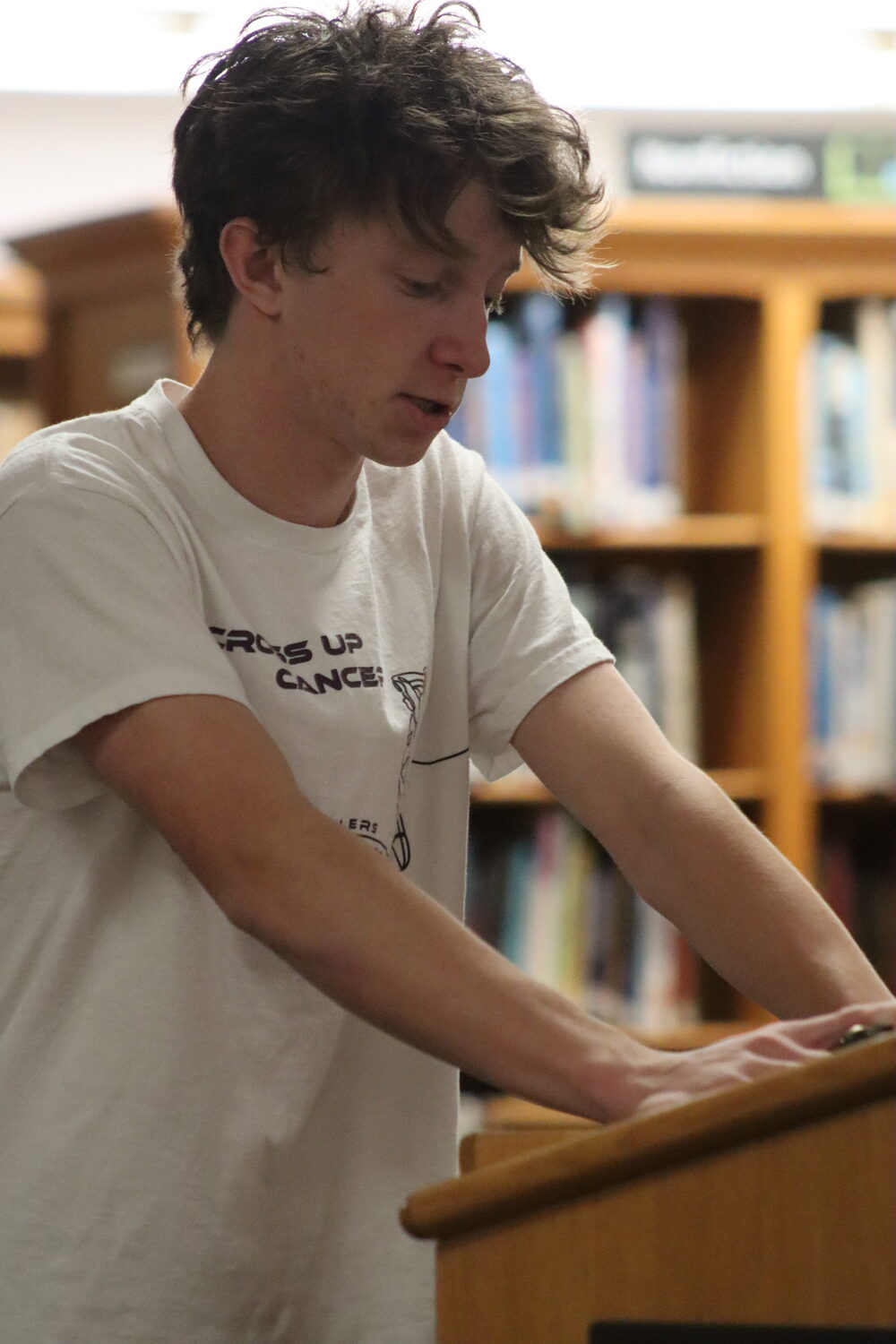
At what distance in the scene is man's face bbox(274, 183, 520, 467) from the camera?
1.09 meters

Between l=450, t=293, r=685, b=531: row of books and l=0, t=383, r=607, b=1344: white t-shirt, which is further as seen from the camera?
l=450, t=293, r=685, b=531: row of books

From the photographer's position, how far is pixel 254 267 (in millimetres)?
1166

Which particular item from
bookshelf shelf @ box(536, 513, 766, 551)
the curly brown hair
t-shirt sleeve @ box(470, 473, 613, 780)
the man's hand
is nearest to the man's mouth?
the curly brown hair

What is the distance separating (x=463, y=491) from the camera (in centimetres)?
134

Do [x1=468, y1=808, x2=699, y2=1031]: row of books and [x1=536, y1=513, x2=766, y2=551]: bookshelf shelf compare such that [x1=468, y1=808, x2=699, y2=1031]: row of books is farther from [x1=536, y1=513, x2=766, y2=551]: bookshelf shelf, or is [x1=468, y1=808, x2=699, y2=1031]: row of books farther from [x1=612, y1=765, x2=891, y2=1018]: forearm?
[x1=612, y1=765, x2=891, y2=1018]: forearm

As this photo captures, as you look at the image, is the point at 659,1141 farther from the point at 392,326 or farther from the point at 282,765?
the point at 392,326

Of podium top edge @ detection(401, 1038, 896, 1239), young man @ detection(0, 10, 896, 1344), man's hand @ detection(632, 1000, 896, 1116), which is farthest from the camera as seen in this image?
young man @ detection(0, 10, 896, 1344)

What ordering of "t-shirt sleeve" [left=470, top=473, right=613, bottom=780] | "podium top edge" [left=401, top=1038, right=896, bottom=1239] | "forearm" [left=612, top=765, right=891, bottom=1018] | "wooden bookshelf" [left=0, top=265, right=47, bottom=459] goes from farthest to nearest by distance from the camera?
1. "wooden bookshelf" [left=0, top=265, right=47, bottom=459]
2. "t-shirt sleeve" [left=470, top=473, right=613, bottom=780]
3. "forearm" [left=612, top=765, right=891, bottom=1018]
4. "podium top edge" [left=401, top=1038, right=896, bottom=1239]

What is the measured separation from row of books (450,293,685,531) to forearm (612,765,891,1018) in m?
1.56

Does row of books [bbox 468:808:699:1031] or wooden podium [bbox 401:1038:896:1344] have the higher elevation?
wooden podium [bbox 401:1038:896:1344]

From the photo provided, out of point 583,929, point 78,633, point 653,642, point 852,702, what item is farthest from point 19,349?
point 78,633

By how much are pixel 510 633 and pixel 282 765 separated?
A: 1.31 ft

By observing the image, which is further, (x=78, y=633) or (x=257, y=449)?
(x=257, y=449)

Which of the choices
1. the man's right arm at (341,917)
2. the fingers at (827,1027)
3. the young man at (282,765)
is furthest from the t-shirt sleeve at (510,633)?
the fingers at (827,1027)
